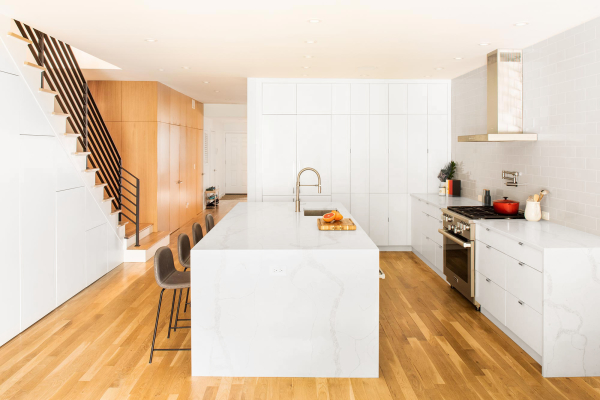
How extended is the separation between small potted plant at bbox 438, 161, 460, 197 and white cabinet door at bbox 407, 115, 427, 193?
272mm

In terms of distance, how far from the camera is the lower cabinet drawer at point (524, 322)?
311 centimetres

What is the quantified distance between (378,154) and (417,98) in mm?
1015

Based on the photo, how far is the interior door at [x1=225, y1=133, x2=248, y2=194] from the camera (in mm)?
14711

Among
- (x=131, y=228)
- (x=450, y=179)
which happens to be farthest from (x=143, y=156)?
(x=450, y=179)

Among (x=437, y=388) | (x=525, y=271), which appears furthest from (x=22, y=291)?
(x=525, y=271)

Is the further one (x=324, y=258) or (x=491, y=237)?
(x=491, y=237)

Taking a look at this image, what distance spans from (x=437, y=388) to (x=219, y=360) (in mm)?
1468

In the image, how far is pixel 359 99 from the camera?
6.45 metres

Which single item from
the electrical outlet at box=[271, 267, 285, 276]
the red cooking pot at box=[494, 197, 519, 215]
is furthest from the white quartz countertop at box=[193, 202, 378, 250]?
the red cooking pot at box=[494, 197, 519, 215]

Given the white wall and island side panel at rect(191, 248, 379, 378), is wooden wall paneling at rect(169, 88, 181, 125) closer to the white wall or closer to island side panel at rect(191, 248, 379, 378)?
the white wall

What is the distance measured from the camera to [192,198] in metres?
9.74

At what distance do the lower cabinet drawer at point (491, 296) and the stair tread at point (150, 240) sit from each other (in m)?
4.41

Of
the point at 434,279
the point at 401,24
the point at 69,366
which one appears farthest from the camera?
the point at 434,279

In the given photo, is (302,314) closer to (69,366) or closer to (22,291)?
(69,366)
